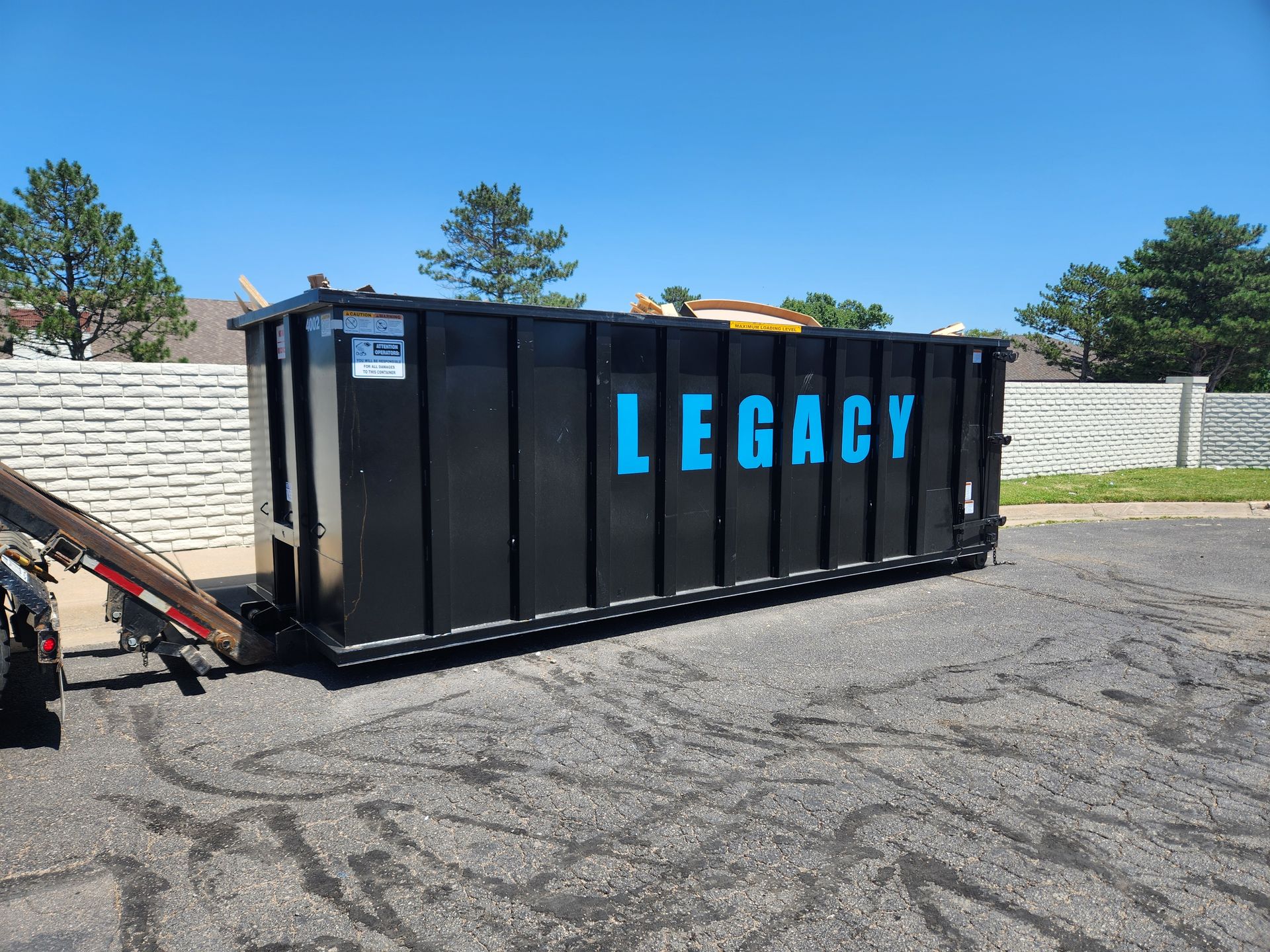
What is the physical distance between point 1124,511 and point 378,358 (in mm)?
13537

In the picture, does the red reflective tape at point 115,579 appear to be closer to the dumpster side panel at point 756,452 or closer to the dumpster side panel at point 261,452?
the dumpster side panel at point 261,452

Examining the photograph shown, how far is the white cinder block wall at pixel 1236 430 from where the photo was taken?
1997cm

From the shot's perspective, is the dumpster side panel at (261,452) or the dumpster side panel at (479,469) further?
the dumpster side panel at (261,452)

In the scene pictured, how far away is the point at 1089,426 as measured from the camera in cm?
1870

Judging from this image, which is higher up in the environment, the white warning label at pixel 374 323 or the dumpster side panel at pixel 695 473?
the white warning label at pixel 374 323

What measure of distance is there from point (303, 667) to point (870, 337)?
552cm

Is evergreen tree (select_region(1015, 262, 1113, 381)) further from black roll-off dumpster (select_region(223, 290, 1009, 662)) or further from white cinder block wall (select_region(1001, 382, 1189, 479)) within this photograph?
black roll-off dumpster (select_region(223, 290, 1009, 662))

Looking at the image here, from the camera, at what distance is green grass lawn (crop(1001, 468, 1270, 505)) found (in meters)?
15.2

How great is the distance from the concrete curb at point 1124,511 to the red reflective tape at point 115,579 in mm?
11790

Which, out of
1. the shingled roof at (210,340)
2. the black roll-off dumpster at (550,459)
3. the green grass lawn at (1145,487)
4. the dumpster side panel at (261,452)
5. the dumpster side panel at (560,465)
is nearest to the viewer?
the black roll-off dumpster at (550,459)

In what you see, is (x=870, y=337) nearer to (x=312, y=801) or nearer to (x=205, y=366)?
(x=312, y=801)

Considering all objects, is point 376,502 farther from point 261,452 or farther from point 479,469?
point 261,452

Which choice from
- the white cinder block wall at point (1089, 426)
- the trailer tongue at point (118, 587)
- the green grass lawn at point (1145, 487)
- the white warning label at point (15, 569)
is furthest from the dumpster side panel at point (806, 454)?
the white cinder block wall at point (1089, 426)

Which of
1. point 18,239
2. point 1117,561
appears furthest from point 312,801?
point 18,239
